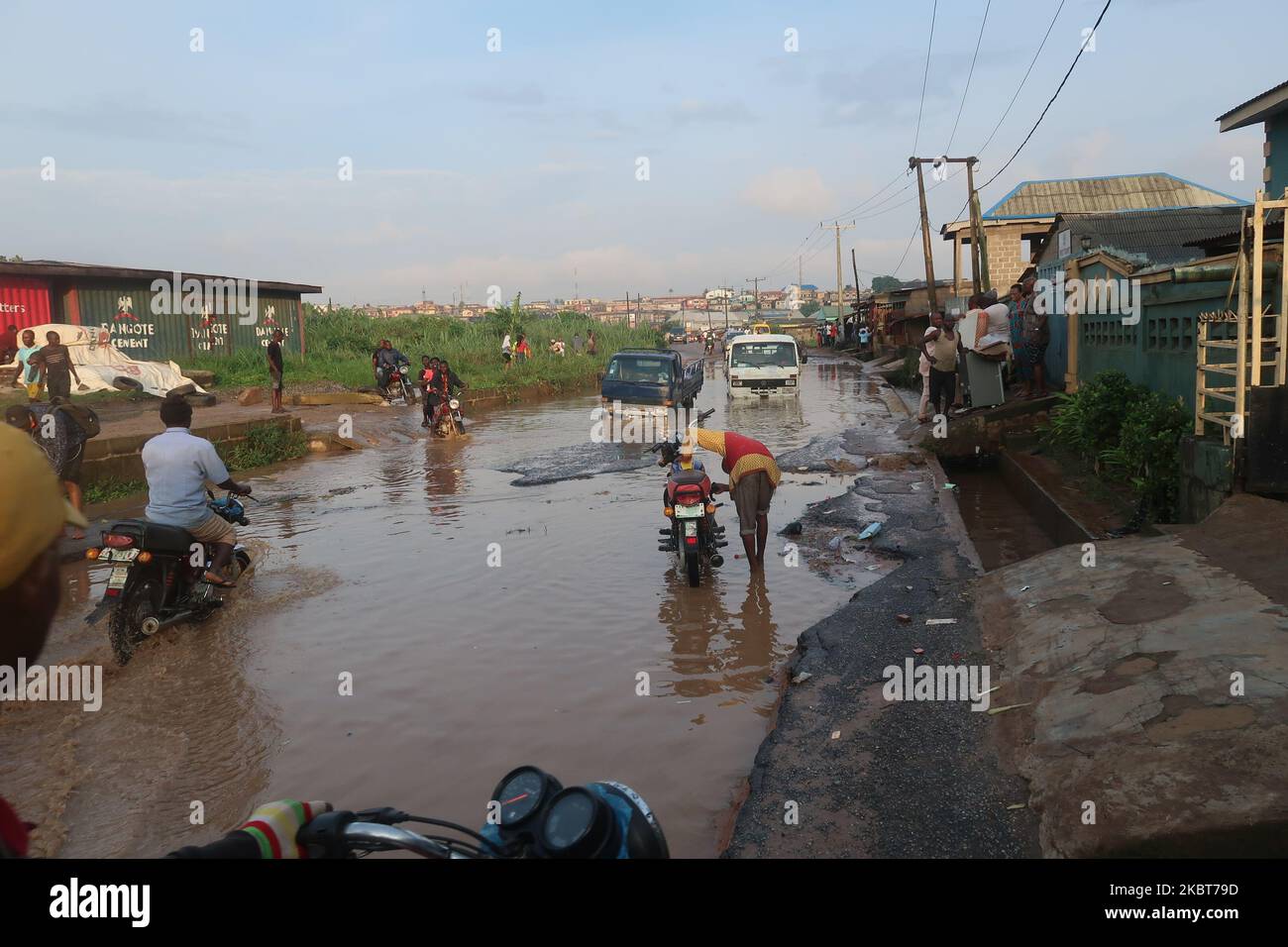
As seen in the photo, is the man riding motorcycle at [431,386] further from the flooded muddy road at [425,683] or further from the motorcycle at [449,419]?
the flooded muddy road at [425,683]

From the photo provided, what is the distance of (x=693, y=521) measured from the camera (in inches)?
301

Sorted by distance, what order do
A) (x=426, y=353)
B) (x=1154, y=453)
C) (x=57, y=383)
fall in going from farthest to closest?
(x=426, y=353) → (x=57, y=383) → (x=1154, y=453)

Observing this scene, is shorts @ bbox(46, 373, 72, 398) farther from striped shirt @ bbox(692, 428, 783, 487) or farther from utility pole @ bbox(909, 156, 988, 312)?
utility pole @ bbox(909, 156, 988, 312)

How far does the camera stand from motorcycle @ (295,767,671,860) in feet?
6.40

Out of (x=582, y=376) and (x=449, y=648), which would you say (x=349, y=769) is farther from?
(x=582, y=376)

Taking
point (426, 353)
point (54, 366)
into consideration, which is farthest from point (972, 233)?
point (54, 366)

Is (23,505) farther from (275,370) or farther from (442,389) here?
(275,370)

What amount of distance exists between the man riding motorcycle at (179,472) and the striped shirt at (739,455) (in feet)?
11.9

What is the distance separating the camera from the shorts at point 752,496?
26.4ft

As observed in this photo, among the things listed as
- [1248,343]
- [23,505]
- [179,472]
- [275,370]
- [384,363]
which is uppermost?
[384,363]

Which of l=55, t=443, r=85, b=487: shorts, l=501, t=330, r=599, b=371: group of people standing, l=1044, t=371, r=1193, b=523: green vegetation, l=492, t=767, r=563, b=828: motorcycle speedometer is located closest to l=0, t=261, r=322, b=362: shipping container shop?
l=501, t=330, r=599, b=371: group of people standing

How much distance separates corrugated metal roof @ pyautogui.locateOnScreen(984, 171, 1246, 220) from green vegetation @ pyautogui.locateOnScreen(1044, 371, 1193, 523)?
2730 centimetres

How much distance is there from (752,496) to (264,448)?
10551 mm
